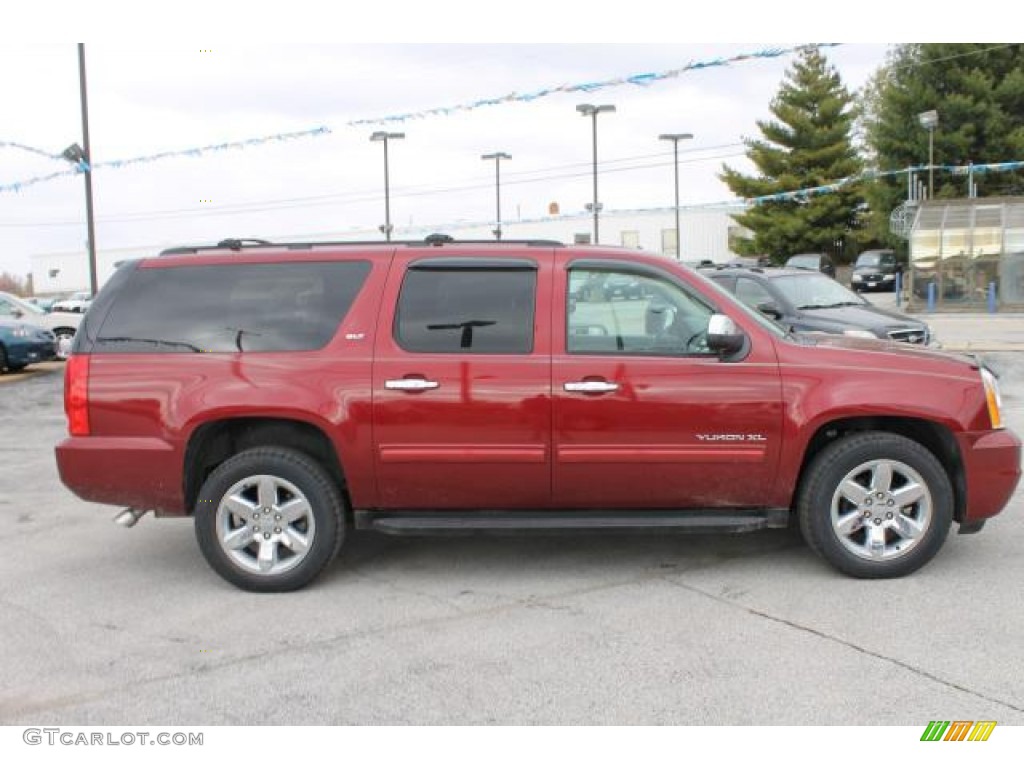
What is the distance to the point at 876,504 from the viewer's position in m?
5.06

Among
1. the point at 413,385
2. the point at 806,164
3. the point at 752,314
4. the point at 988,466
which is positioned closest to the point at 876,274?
the point at 806,164

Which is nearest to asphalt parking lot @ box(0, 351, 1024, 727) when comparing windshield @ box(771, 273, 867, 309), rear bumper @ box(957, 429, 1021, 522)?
rear bumper @ box(957, 429, 1021, 522)

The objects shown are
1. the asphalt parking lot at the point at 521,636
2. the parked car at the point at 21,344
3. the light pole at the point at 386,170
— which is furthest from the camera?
the light pole at the point at 386,170

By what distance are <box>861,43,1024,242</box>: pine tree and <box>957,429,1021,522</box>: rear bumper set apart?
39.2 m

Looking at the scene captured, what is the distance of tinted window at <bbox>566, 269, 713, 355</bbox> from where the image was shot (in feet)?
16.6

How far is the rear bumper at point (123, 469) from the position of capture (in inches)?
201

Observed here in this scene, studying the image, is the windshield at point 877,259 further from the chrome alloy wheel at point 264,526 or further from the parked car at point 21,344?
the chrome alloy wheel at point 264,526

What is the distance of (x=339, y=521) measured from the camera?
513cm

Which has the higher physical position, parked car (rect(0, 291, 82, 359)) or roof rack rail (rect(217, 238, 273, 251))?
roof rack rail (rect(217, 238, 273, 251))

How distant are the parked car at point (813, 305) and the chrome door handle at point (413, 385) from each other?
23.7ft

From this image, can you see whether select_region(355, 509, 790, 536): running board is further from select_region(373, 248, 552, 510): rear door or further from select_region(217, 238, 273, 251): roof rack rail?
select_region(217, 238, 273, 251): roof rack rail

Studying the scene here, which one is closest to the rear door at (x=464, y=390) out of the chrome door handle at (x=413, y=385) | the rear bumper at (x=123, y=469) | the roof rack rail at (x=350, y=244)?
the chrome door handle at (x=413, y=385)

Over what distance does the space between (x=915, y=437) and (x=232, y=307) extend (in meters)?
3.68

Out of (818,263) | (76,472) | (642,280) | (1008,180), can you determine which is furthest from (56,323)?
(1008,180)
